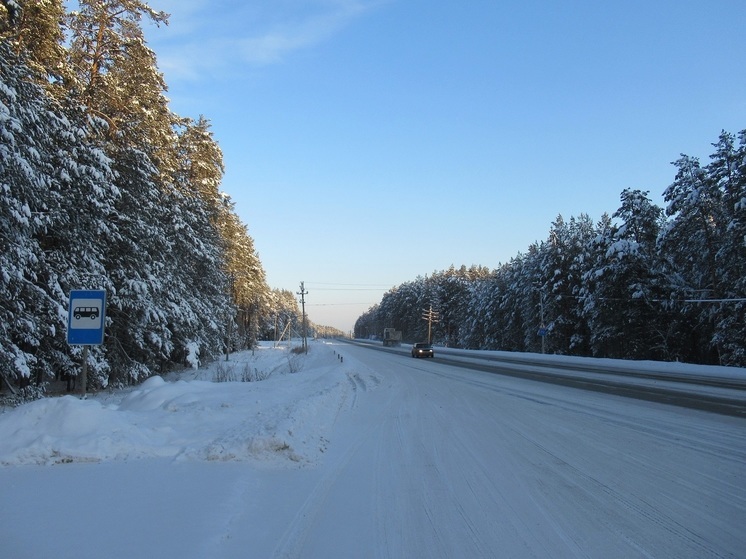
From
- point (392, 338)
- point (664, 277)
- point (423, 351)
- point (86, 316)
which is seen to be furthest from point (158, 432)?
point (392, 338)

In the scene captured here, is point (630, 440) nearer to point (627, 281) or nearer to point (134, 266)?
point (134, 266)

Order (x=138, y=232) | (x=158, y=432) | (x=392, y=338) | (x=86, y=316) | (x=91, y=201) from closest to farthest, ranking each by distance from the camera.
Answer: (x=158, y=432) < (x=86, y=316) < (x=91, y=201) < (x=138, y=232) < (x=392, y=338)

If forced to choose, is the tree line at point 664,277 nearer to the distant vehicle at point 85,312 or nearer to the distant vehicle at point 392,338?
Result: the distant vehicle at point 85,312

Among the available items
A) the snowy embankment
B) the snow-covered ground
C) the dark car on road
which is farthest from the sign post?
the dark car on road

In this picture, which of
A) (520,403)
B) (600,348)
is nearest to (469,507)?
(520,403)

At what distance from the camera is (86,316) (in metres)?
8.88

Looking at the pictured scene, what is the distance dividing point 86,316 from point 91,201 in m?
9.98

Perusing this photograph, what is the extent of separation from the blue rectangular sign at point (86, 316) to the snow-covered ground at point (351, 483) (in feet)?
4.44

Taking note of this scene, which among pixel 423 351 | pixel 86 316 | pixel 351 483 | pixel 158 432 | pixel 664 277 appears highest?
pixel 664 277

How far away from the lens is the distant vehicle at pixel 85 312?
8.85 meters

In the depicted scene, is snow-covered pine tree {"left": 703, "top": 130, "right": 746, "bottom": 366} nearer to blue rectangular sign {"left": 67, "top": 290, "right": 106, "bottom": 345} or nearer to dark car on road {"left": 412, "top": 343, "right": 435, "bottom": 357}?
dark car on road {"left": 412, "top": 343, "right": 435, "bottom": 357}

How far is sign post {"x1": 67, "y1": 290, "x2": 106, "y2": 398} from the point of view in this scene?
28.8 feet

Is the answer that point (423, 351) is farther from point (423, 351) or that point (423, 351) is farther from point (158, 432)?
point (158, 432)

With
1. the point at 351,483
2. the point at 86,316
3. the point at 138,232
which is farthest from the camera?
the point at 138,232
